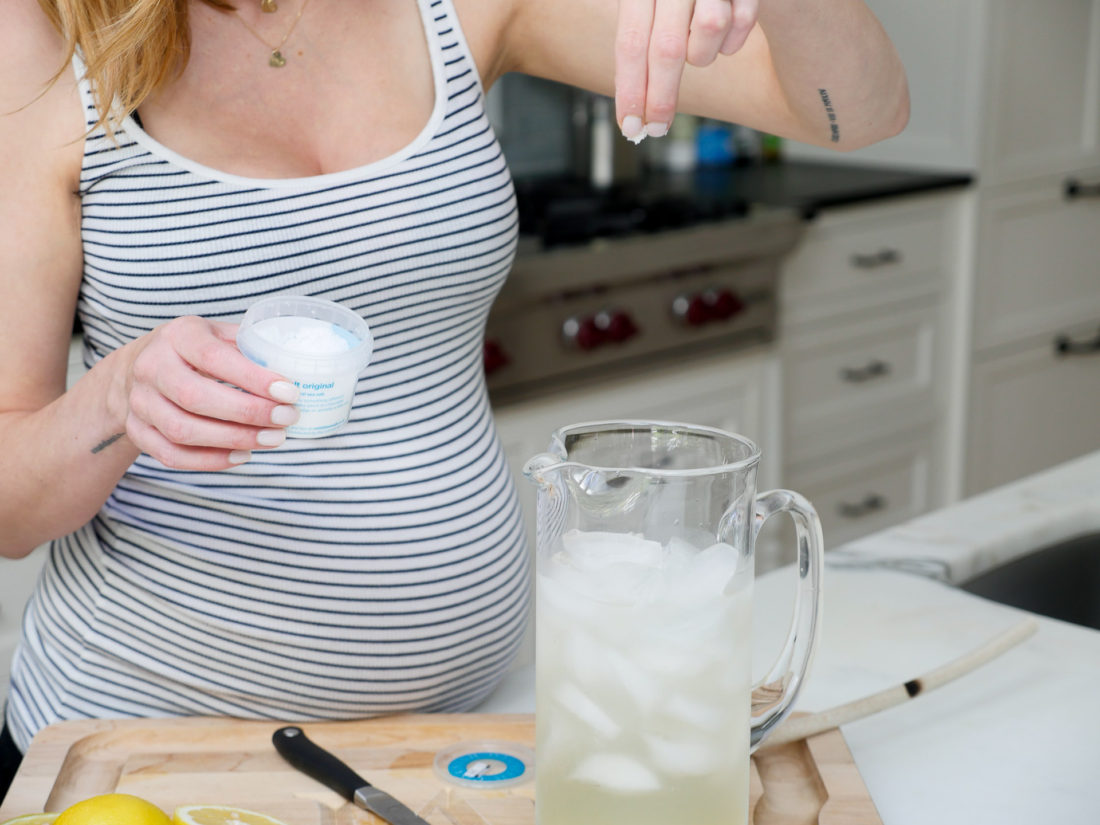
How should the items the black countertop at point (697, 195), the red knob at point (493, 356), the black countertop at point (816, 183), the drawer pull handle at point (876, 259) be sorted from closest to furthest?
the red knob at point (493, 356) → the black countertop at point (697, 195) → the black countertop at point (816, 183) → the drawer pull handle at point (876, 259)

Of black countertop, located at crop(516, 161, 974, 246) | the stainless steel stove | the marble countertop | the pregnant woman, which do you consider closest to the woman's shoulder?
the pregnant woman

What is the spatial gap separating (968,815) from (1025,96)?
2494mm

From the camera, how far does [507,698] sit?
922 mm

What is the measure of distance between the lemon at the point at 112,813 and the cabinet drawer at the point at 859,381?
201 centimetres

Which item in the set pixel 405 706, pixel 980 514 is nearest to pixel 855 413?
pixel 980 514

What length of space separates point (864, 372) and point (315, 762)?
2073 millimetres

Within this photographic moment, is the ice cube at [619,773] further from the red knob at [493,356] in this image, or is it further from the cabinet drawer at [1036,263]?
the cabinet drawer at [1036,263]

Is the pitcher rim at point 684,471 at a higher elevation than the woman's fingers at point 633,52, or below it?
below

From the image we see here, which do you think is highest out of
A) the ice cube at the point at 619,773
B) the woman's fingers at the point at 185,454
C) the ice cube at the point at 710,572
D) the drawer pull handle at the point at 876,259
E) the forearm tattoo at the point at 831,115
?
the forearm tattoo at the point at 831,115

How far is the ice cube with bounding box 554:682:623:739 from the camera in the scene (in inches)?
23.2

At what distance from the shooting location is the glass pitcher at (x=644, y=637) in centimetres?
58

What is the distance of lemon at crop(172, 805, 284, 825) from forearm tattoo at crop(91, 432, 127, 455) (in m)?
0.22

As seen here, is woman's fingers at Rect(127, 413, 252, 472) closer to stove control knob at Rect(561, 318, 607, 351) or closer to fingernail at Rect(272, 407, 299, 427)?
fingernail at Rect(272, 407, 299, 427)

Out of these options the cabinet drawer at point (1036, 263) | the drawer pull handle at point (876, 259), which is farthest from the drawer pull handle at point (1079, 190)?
the drawer pull handle at point (876, 259)
